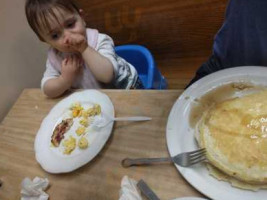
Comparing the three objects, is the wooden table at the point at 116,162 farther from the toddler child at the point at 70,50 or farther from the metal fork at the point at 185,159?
the toddler child at the point at 70,50

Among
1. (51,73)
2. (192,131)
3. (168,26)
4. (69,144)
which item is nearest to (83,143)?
(69,144)

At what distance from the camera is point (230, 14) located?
0.73 metres

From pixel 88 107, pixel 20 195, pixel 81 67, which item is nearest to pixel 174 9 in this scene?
pixel 81 67

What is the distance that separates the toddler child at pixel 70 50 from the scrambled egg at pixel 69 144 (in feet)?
0.90

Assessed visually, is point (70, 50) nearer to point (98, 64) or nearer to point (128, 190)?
point (98, 64)

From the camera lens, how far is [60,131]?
894 mm

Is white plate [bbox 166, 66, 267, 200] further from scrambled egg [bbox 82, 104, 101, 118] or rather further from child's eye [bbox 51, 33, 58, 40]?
child's eye [bbox 51, 33, 58, 40]

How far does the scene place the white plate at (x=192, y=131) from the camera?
549 millimetres

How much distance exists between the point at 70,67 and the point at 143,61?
542 millimetres

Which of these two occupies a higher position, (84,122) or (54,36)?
(54,36)

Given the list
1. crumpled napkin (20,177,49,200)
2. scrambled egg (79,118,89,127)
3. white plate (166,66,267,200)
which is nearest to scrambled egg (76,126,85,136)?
scrambled egg (79,118,89,127)

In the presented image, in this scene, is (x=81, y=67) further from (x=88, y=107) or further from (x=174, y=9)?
(x=174, y=9)

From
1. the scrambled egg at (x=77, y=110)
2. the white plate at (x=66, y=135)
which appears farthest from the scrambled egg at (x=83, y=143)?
the scrambled egg at (x=77, y=110)

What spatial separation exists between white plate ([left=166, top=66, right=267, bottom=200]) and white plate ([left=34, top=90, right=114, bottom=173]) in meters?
0.20
